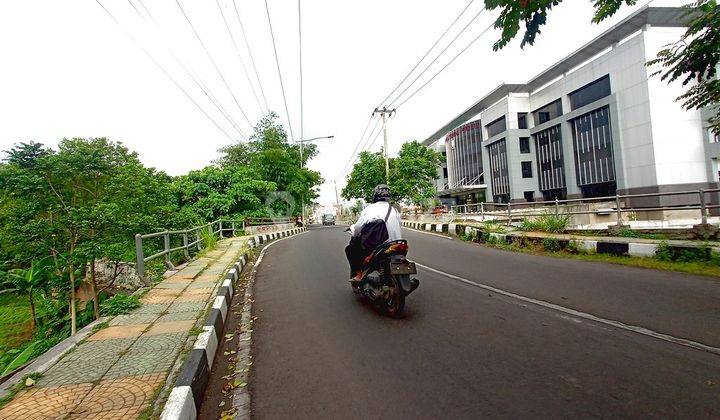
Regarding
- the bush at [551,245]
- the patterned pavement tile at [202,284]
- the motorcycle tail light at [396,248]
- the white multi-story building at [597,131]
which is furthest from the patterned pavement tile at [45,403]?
the white multi-story building at [597,131]

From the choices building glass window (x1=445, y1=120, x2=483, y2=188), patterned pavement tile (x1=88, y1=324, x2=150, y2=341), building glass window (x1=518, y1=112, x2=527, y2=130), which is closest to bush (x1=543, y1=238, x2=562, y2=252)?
patterned pavement tile (x1=88, y1=324, x2=150, y2=341)

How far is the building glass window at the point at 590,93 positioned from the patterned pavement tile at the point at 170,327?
111 ft

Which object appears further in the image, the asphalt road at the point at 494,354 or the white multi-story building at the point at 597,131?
the white multi-story building at the point at 597,131

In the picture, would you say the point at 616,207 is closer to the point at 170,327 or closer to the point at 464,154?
the point at 170,327

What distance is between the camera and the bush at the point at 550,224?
12.2 meters

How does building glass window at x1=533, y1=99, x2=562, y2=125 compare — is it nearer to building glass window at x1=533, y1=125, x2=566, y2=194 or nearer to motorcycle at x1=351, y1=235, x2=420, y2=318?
building glass window at x1=533, y1=125, x2=566, y2=194

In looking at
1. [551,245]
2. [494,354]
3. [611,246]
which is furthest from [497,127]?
[494,354]

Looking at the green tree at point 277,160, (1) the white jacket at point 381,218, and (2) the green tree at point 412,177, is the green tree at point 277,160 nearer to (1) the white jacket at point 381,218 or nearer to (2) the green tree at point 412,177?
(2) the green tree at point 412,177

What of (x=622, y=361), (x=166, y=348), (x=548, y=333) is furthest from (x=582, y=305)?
(x=166, y=348)

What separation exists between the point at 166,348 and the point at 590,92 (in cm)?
3609

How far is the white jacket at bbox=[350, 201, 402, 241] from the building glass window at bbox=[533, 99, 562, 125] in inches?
1429

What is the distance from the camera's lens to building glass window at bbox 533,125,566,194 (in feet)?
116

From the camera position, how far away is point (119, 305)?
5.30 meters

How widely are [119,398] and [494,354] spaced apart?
10.2ft
